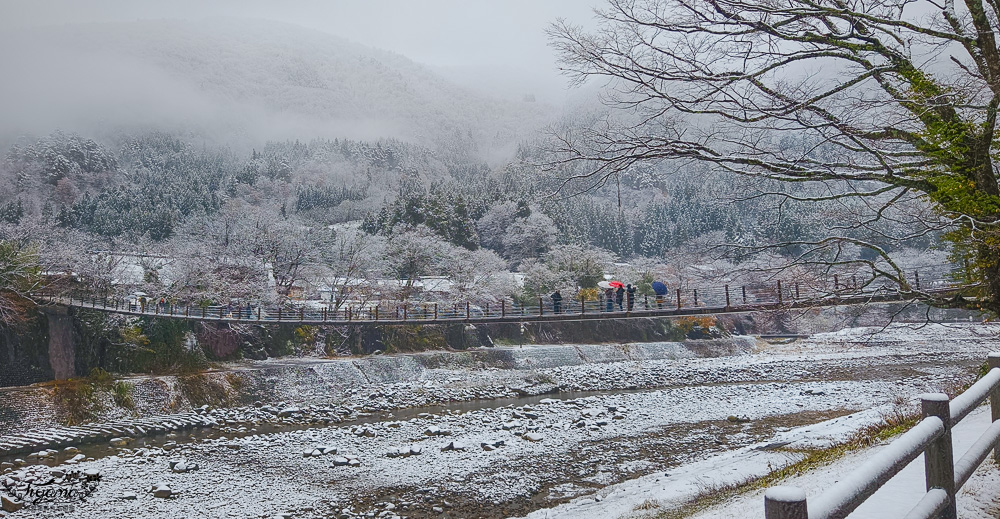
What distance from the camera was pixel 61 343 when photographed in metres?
19.3

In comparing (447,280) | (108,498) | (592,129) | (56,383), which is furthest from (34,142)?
(592,129)

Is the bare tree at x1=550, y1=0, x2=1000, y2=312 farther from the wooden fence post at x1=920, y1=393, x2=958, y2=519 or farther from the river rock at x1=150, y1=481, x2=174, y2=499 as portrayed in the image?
the river rock at x1=150, y1=481, x2=174, y2=499

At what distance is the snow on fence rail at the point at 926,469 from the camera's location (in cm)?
138

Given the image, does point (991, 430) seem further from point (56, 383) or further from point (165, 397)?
point (56, 383)

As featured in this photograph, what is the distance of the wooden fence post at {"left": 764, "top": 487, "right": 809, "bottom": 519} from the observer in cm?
132

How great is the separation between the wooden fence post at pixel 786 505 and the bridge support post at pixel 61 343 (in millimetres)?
23146

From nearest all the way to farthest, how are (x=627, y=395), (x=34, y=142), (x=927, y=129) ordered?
1. (x=927, y=129)
2. (x=627, y=395)
3. (x=34, y=142)

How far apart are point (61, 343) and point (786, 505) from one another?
78.0ft

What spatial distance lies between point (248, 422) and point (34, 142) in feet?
242

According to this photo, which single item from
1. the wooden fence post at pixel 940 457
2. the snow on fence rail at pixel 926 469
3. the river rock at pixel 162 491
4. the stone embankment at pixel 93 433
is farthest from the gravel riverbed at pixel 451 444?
the wooden fence post at pixel 940 457

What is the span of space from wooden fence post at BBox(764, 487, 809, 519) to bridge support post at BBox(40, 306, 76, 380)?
23.1 metres

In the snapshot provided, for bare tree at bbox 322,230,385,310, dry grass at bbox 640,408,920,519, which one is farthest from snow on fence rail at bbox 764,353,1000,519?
bare tree at bbox 322,230,385,310

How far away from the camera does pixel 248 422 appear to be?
15.3 meters

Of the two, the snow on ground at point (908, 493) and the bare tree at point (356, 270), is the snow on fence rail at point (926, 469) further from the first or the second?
the bare tree at point (356, 270)
